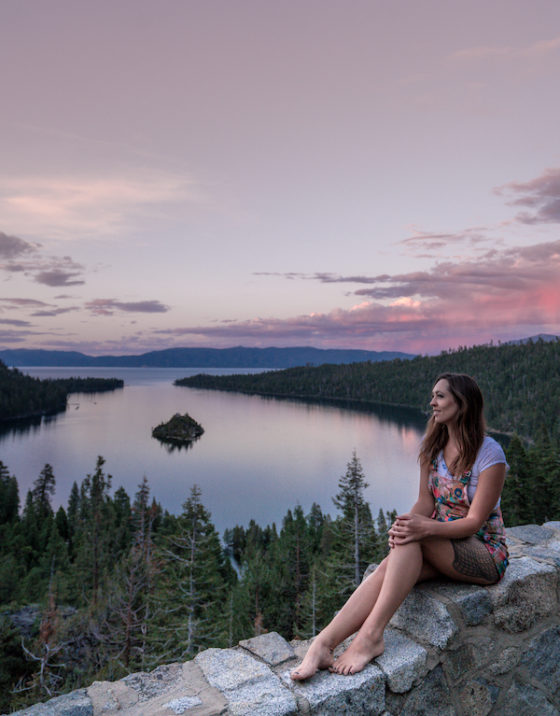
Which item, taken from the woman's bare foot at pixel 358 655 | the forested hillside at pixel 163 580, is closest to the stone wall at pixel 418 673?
the woman's bare foot at pixel 358 655

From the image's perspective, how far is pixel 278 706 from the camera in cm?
201

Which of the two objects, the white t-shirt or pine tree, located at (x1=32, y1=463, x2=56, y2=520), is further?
pine tree, located at (x1=32, y1=463, x2=56, y2=520)

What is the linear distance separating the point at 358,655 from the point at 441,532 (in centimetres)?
78

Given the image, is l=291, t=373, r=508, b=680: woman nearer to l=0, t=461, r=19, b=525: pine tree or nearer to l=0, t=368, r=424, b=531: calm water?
l=0, t=368, r=424, b=531: calm water

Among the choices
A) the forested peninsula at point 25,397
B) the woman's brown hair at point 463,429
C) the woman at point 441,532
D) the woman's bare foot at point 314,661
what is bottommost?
the forested peninsula at point 25,397

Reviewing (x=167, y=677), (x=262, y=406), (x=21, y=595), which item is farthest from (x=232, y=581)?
(x=262, y=406)

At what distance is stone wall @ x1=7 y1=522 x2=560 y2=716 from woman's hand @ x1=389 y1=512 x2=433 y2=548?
16.3 inches

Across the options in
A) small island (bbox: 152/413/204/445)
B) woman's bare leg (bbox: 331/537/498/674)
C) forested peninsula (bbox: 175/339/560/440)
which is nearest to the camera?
woman's bare leg (bbox: 331/537/498/674)

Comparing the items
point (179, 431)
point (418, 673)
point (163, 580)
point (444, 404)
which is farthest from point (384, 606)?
point (179, 431)

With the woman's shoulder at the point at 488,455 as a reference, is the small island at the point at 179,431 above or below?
below

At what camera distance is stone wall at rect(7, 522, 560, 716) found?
2.18 m

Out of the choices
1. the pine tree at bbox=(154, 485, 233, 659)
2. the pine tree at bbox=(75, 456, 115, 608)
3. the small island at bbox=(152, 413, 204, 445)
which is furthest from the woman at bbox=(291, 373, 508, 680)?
the small island at bbox=(152, 413, 204, 445)

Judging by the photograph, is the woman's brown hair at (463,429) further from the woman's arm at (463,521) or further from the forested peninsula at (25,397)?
the forested peninsula at (25,397)

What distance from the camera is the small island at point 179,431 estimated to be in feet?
335
